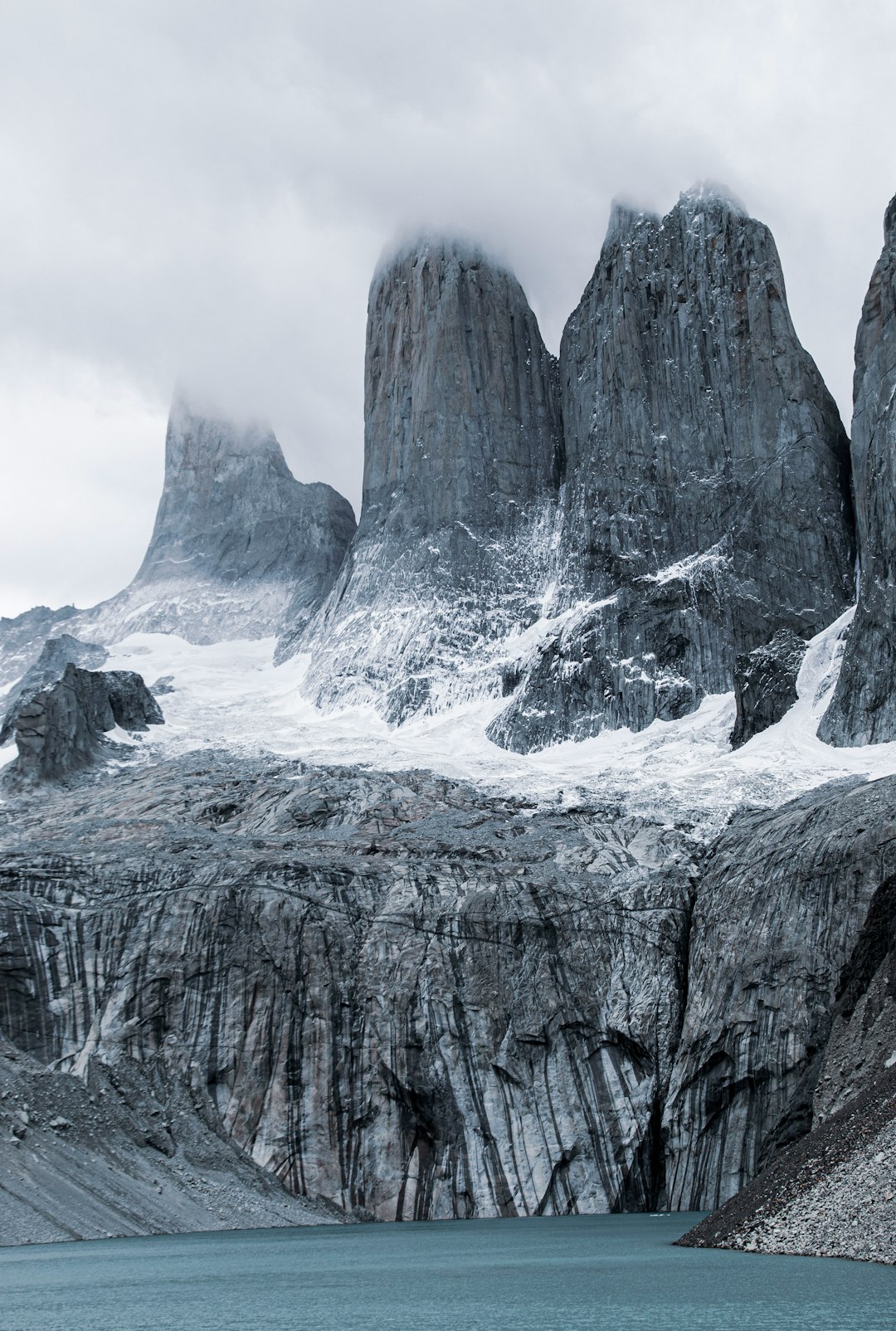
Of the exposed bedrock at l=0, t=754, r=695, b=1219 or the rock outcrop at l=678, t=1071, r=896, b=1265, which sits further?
the exposed bedrock at l=0, t=754, r=695, b=1219

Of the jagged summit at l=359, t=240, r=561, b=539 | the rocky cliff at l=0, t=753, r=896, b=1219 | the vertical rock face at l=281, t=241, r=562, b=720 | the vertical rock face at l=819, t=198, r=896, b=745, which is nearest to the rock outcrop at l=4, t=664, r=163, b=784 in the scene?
the vertical rock face at l=281, t=241, r=562, b=720

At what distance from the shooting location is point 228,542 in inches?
7106

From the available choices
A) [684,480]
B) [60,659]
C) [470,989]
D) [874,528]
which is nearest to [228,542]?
[60,659]

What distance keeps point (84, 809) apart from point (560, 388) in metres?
68.9

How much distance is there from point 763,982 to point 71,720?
6480 cm

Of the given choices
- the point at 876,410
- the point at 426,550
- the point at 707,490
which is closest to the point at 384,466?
the point at 426,550

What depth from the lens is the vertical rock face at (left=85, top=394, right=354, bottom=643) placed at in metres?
173

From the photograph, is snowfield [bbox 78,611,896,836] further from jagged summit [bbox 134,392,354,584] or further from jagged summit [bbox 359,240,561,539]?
jagged summit [bbox 134,392,354,584]

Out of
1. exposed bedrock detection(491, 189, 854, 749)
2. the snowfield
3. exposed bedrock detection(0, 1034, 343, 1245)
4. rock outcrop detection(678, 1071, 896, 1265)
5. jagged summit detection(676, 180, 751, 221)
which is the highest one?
jagged summit detection(676, 180, 751, 221)

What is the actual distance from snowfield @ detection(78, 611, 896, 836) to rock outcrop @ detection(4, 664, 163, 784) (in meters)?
3.44

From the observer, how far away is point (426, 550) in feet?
454

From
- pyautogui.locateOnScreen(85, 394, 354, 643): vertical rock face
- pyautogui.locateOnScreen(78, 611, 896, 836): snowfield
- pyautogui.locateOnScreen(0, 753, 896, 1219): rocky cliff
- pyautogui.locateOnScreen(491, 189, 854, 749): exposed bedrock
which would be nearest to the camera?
pyautogui.locateOnScreen(0, 753, 896, 1219): rocky cliff

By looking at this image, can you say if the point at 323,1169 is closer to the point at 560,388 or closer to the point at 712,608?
the point at 712,608

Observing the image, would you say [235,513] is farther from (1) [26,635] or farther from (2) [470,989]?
(2) [470,989]
